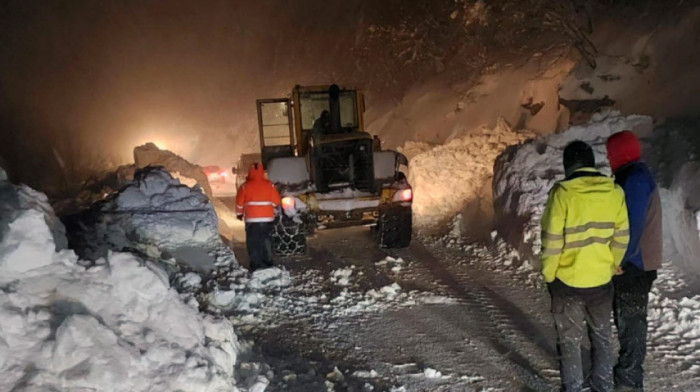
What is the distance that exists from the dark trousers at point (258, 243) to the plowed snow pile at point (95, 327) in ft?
11.9

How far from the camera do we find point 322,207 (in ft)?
32.7

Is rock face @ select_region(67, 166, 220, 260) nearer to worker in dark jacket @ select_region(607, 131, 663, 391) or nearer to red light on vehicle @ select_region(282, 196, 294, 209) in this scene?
red light on vehicle @ select_region(282, 196, 294, 209)

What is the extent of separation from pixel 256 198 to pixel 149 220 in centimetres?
204

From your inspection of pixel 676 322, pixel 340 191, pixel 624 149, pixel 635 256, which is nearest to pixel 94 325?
pixel 635 256

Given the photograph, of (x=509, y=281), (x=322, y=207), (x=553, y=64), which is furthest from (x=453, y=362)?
(x=553, y=64)

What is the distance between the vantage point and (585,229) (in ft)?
13.7

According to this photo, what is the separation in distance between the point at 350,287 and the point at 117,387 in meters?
4.47

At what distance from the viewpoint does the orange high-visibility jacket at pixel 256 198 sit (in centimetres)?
853

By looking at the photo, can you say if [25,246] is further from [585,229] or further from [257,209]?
[257,209]

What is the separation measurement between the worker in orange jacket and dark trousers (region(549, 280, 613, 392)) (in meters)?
5.04

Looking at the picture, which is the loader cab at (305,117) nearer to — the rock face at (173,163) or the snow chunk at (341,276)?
the snow chunk at (341,276)

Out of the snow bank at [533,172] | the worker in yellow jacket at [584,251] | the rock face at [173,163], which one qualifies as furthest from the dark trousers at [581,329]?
the rock face at [173,163]

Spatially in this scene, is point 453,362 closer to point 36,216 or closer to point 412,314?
point 412,314

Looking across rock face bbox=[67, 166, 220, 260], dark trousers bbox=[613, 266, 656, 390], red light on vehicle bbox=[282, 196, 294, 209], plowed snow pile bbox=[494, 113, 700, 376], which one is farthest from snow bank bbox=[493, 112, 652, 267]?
rock face bbox=[67, 166, 220, 260]
